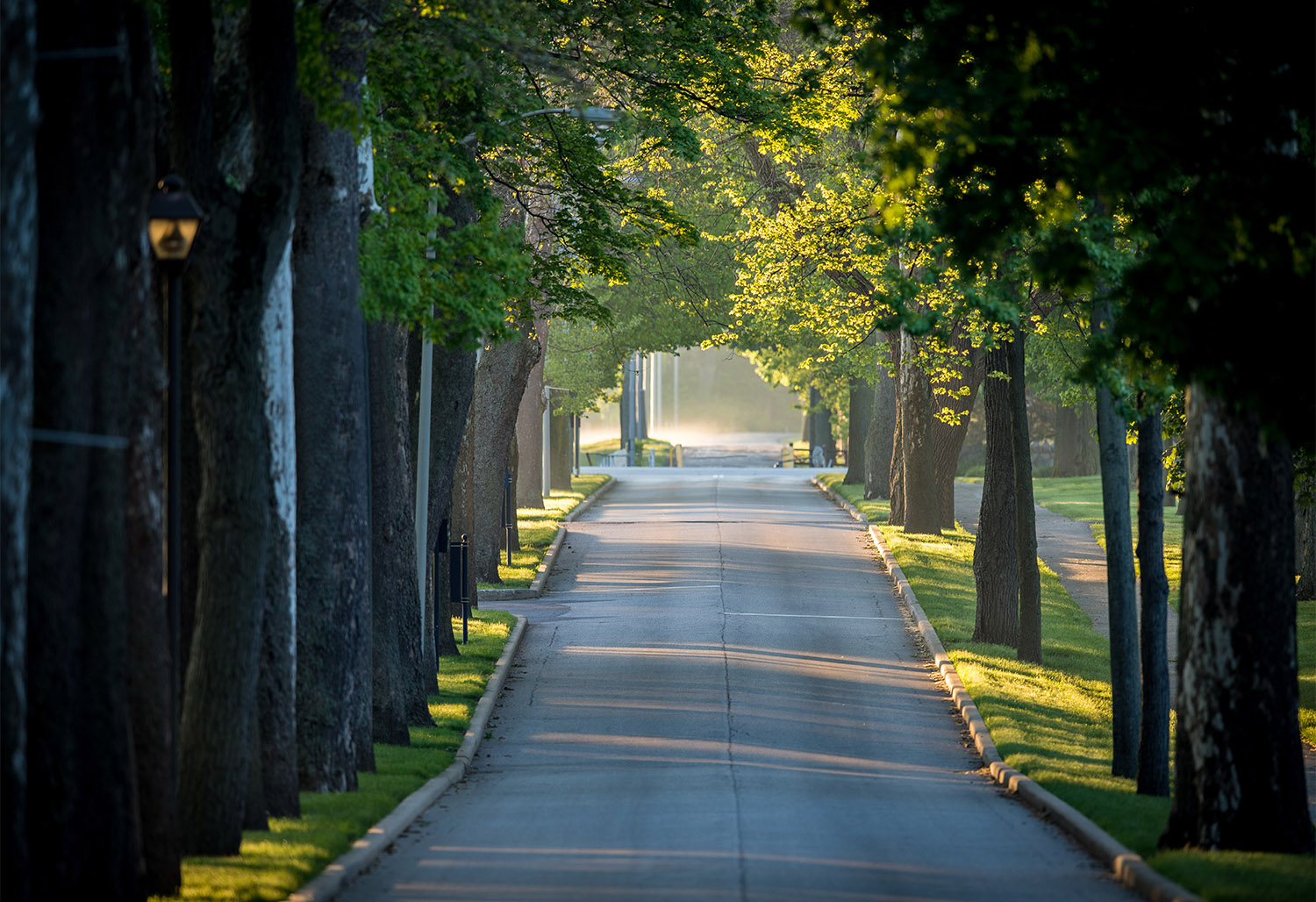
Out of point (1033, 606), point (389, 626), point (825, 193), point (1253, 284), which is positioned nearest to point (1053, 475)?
point (825, 193)

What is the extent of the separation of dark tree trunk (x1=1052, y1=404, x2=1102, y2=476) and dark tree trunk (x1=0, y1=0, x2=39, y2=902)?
54922 millimetres

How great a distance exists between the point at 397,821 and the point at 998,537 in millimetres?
12162

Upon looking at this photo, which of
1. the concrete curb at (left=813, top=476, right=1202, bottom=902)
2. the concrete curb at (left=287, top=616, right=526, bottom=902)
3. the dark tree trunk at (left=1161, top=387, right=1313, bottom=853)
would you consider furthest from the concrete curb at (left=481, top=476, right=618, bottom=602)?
the dark tree trunk at (left=1161, top=387, right=1313, bottom=853)

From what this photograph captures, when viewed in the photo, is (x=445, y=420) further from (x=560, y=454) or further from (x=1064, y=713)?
(x=560, y=454)

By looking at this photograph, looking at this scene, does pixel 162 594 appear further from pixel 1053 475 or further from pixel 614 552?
pixel 1053 475

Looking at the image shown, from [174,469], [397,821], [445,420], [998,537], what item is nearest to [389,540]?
[445,420]

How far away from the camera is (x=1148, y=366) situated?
33.7 feet

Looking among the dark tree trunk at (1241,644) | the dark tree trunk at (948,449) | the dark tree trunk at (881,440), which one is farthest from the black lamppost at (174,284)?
the dark tree trunk at (881,440)

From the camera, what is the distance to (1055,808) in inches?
494

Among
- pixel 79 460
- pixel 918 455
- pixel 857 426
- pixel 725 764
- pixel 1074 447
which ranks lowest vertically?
pixel 725 764

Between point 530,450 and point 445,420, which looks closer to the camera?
point 445,420

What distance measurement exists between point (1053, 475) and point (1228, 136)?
174ft

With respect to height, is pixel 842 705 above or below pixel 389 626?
below

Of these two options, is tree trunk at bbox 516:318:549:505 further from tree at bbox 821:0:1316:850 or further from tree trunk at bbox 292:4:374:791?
tree at bbox 821:0:1316:850
